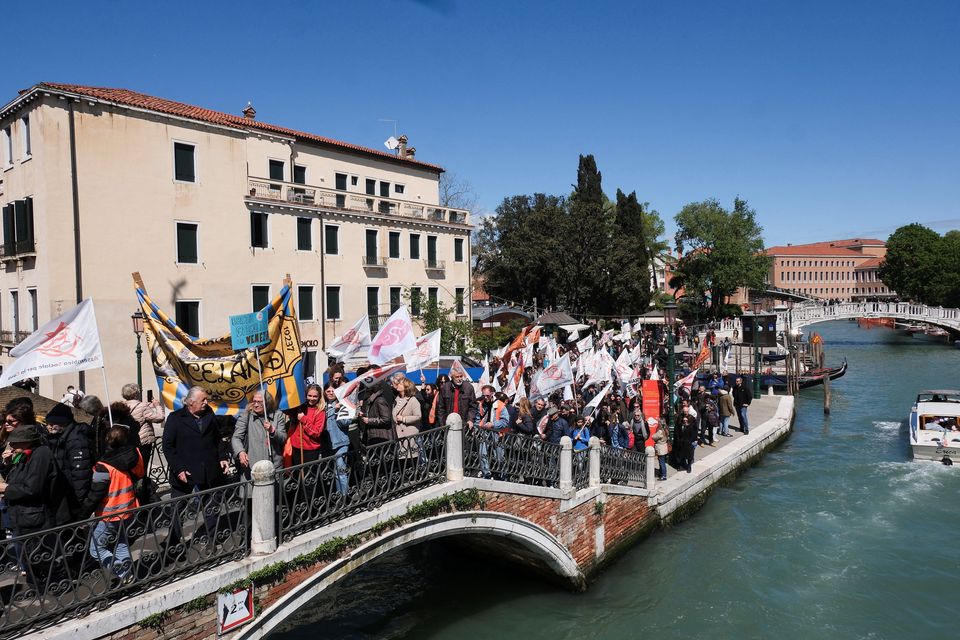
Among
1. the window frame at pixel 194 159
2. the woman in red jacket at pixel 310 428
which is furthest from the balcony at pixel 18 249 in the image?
the woman in red jacket at pixel 310 428

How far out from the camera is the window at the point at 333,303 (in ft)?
84.7

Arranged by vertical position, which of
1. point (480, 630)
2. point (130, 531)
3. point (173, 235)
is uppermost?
point (173, 235)

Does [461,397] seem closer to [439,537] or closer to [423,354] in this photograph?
[423,354]

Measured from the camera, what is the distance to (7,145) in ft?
66.0

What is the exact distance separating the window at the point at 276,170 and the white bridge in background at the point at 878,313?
42544 millimetres

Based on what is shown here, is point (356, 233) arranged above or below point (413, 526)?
above

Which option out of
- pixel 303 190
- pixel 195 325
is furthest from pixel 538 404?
pixel 303 190

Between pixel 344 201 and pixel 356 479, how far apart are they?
20371 mm

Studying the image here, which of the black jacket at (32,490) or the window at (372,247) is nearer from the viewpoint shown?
the black jacket at (32,490)

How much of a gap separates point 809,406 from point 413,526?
24.6m

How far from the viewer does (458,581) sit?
11.2m

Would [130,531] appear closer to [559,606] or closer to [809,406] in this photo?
[559,606]

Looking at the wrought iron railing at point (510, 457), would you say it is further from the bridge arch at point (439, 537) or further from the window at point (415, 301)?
the window at point (415, 301)

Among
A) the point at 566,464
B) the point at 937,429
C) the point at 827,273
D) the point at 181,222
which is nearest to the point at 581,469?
the point at 566,464
